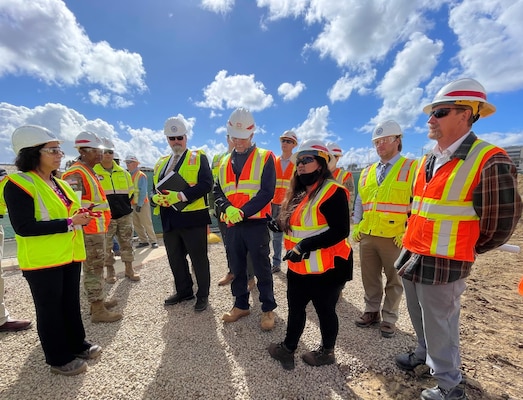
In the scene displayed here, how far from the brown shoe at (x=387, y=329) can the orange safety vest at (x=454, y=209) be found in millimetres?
1562

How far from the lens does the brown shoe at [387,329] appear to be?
10.2 ft

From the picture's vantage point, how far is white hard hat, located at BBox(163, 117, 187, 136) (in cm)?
369

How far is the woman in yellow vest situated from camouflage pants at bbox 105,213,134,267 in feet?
7.25

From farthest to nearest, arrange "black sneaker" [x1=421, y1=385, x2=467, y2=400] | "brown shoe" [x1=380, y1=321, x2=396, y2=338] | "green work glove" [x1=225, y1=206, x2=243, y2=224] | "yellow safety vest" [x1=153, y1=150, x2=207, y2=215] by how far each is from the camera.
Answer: "yellow safety vest" [x1=153, y1=150, x2=207, y2=215] → "brown shoe" [x1=380, y1=321, x2=396, y2=338] → "green work glove" [x1=225, y1=206, x2=243, y2=224] → "black sneaker" [x1=421, y1=385, x2=467, y2=400]

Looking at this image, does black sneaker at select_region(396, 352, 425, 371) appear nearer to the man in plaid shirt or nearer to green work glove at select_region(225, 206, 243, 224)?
the man in plaid shirt

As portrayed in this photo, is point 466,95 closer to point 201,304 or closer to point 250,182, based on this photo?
point 250,182

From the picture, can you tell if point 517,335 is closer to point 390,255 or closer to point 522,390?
point 522,390

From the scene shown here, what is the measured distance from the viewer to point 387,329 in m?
3.15

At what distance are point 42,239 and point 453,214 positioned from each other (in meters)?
3.29

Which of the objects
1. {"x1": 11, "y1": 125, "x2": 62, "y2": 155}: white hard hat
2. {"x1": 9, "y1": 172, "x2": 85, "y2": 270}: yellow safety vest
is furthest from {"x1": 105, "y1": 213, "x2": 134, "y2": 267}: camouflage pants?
{"x1": 11, "y1": 125, "x2": 62, "y2": 155}: white hard hat

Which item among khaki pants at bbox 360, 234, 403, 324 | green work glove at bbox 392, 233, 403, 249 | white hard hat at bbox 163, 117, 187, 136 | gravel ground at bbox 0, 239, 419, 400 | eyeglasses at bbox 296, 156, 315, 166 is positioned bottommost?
gravel ground at bbox 0, 239, 419, 400

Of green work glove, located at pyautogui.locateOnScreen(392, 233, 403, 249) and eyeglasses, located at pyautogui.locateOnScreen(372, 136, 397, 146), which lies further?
eyeglasses, located at pyautogui.locateOnScreen(372, 136, 397, 146)

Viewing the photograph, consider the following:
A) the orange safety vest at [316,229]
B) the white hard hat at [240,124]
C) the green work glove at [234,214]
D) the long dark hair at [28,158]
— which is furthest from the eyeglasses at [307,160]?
the long dark hair at [28,158]

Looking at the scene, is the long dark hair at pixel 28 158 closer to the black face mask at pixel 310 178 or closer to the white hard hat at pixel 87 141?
→ the white hard hat at pixel 87 141
